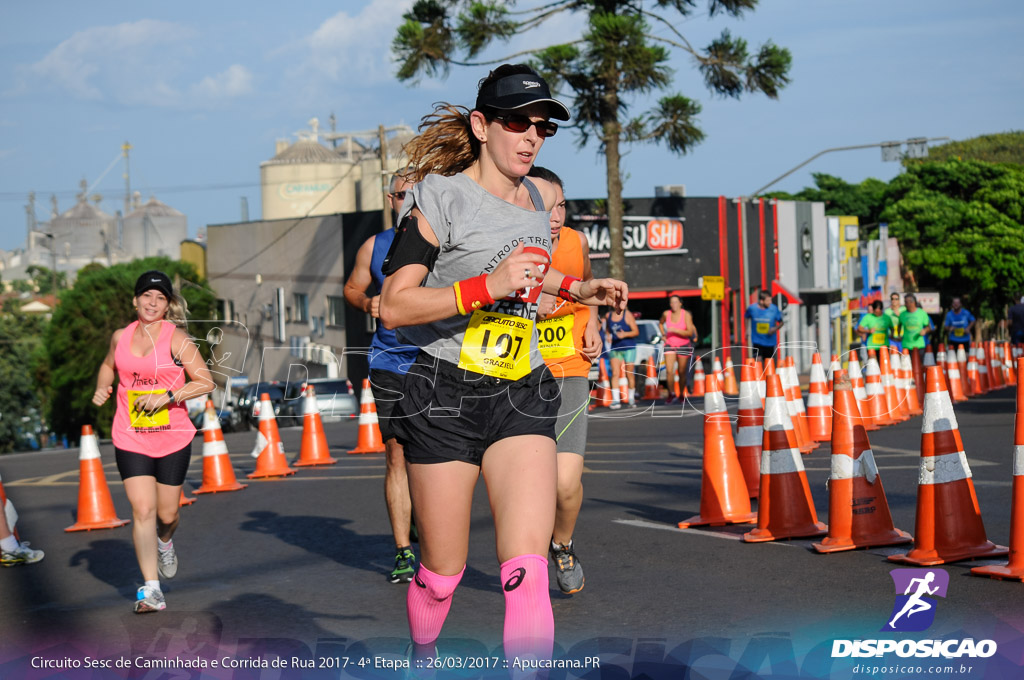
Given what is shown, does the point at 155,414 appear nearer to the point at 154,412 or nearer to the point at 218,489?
the point at 154,412

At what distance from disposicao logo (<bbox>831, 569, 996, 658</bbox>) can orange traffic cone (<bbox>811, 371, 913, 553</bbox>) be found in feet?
2.14

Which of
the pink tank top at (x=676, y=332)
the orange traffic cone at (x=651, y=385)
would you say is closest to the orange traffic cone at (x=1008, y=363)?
the orange traffic cone at (x=651, y=385)

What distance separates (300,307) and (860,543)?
4710 centimetres

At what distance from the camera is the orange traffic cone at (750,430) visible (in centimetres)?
845

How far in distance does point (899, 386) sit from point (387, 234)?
11.9 m

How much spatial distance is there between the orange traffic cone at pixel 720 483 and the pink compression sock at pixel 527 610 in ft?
15.0

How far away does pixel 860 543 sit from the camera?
22.5 feet

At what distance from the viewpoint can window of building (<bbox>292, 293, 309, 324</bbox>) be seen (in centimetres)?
5178

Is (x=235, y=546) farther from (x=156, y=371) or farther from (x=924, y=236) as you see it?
(x=924, y=236)

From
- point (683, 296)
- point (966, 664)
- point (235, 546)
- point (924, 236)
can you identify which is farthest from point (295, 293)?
point (966, 664)

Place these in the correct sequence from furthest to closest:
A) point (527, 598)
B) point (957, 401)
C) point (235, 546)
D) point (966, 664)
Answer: point (957, 401) → point (235, 546) → point (966, 664) → point (527, 598)

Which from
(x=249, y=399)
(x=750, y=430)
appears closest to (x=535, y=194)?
(x=750, y=430)

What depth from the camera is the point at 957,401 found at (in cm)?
1975

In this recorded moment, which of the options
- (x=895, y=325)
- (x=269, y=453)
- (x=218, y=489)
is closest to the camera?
(x=218, y=489)
